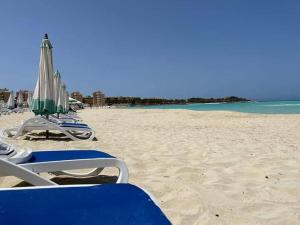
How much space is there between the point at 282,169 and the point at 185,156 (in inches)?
60.0

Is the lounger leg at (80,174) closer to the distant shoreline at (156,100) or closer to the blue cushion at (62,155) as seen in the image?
the blue cushion at (62,155)

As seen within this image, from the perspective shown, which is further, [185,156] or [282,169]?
[185,156]

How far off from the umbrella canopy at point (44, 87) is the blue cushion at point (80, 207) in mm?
5892

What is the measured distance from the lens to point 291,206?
9.17 ft

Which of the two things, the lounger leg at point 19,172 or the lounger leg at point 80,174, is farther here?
the lounger leg at point 80,174

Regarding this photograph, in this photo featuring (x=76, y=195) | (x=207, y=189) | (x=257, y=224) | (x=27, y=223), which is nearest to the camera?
(x=27, y=223)

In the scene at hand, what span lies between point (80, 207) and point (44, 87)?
6.34 m

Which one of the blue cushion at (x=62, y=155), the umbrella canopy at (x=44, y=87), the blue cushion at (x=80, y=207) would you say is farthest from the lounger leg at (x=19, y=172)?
the umbrella canopy at (x=44, y=87)

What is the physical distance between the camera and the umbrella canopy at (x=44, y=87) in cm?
736

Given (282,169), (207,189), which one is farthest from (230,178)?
(282,169)

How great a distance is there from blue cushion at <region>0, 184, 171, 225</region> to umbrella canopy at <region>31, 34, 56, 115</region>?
589cm

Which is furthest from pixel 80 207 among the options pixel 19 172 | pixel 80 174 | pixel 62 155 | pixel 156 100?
pixel 156 100

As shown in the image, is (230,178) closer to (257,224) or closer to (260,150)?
(257,224)

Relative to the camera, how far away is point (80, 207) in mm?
1570
